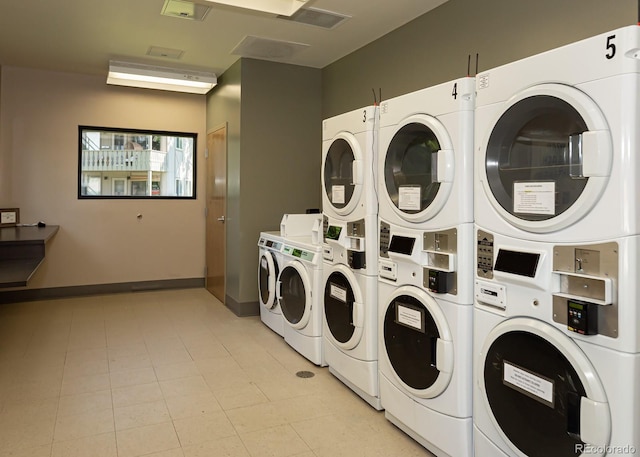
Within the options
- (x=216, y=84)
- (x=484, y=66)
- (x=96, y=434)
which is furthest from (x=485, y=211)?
(x=216, y=84)

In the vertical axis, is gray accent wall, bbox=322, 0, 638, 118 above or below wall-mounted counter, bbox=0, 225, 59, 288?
above

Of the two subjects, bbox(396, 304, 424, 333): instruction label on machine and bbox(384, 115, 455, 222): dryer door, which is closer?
bbox(384, 115, 455, 222): dryer door

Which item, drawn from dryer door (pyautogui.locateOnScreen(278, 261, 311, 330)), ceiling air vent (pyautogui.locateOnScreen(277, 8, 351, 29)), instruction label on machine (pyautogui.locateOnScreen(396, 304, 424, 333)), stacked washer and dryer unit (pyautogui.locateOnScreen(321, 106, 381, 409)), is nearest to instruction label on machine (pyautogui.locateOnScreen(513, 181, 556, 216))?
instruction label on machine (pyautogui.locateOnScreen(396, 304, 424, 333))

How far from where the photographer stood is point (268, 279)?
14.3 ft

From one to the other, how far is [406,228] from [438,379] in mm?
785

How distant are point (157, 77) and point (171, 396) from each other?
3.64m

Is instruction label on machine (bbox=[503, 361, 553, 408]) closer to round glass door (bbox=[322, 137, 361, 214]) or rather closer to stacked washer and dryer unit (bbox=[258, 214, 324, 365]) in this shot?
round glass door (bbox=[322, 137, 361, 214])

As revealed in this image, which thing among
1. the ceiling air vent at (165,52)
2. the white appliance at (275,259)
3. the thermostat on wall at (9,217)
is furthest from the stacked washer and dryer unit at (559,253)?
the thermostat on wall at (9,217)

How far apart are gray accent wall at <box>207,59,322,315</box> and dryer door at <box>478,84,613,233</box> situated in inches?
133

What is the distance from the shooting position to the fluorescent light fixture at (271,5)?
3.37m

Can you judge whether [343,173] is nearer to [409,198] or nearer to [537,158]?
[409,198]

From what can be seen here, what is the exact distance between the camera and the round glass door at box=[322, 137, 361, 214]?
115 inches

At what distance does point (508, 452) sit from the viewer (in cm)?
187

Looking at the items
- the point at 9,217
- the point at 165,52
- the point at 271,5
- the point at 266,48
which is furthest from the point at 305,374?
the point at 9,217
